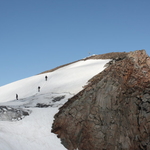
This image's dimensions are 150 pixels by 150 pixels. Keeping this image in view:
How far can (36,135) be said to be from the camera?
73.6 feet

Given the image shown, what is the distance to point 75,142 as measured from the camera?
2253 cm

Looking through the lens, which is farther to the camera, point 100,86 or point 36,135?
point 100,86

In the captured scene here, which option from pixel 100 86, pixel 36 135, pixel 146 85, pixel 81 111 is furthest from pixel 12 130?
pixel 146 85

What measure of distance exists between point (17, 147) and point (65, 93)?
17.6 meters

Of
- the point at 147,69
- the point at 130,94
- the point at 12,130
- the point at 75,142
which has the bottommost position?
the point at 75,142

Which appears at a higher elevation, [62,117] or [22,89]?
[22,89]

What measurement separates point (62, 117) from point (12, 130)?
4.67m

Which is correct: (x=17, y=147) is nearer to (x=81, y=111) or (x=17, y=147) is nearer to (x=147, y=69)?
(x=81, y=111)

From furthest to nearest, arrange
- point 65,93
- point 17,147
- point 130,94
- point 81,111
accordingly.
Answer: point 65,93 → point 81,111 → point 130,94 → point 17,147

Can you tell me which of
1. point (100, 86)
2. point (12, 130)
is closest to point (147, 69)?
point (100, 86)

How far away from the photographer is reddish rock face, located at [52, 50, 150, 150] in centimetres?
2056

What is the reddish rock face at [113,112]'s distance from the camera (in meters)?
20.6

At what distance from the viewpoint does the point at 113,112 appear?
22328 mm

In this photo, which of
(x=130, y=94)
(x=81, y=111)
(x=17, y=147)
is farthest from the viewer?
(x=81, y=111)
